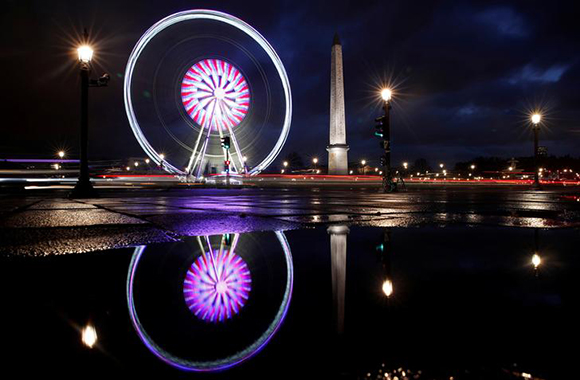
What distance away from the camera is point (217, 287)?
1.60 meters

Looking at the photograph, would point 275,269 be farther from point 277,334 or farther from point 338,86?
point 338,86

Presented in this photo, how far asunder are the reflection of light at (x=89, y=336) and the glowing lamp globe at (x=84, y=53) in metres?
11.0

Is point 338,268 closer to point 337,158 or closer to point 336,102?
point 336,102

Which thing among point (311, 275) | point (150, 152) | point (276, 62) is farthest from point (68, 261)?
point (276, 62)

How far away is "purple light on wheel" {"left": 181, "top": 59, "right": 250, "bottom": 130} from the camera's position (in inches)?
1134

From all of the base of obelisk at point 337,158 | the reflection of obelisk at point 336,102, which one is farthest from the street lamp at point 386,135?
the base of obelisk at point 337,158

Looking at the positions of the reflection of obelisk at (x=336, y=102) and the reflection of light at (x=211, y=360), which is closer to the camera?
the reflection of light at (x=211, y=360)

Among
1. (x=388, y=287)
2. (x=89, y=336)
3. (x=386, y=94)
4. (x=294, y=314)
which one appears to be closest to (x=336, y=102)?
(x=386, y=94)

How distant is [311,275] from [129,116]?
88.3 ft

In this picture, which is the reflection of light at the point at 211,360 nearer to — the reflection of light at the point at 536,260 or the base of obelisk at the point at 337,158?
the reflection of light at the point at 536,260

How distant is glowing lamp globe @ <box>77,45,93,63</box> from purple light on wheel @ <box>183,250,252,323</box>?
10.2 m

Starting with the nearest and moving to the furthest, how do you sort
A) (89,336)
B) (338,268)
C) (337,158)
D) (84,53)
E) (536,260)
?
(89,336) < (338,268) < (536,260) < (84,53) < (337,158)

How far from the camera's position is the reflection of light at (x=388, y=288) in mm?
1491

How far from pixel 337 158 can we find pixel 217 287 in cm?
4447
